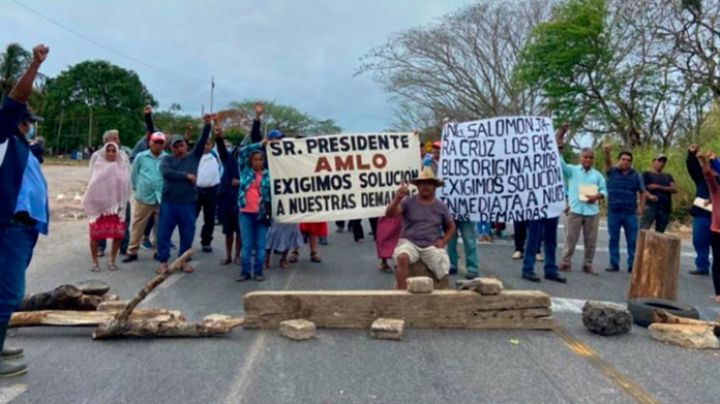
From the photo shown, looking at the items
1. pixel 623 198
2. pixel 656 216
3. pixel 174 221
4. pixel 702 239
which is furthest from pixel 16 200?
pixel 656 216

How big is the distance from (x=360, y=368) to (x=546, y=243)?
477cm

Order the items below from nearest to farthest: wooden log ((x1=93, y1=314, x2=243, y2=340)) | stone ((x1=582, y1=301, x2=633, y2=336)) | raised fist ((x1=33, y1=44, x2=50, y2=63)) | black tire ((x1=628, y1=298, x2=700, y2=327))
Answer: raised fist ((x1=33, y1=44, x2=50, y2=63)), wooden log ((x1=93, y1=314, x2=243, y2=340)), stone ((x1=582, y1=301, x2=633, y2=336)), black tire ((x1=628, y1=298, x2=700, y2=327))

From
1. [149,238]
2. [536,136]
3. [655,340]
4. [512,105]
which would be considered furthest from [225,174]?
[512,105]

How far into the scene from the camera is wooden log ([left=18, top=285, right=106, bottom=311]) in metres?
5.90

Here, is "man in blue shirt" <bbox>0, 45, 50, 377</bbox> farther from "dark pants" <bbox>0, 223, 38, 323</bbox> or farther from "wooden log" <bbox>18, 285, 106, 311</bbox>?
"wooden log" <bbox>18, 285, 106, 311</bbox>

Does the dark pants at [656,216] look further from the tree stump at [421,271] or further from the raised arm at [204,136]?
the raised arm at [204,136]

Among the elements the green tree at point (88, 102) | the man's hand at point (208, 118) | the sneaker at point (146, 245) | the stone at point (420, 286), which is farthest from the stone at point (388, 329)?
the green tree at point (88, 102)

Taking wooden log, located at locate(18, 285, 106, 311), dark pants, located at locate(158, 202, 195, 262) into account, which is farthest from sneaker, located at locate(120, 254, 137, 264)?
wooden log, located at locate(18, 285, 106, 311)

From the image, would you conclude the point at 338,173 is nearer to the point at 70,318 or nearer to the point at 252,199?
the point at 252,199

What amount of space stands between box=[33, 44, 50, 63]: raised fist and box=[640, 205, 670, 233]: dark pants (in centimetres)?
1049

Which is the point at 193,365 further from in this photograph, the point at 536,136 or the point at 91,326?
the point at 536,136

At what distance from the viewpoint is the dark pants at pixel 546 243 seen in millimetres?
8586

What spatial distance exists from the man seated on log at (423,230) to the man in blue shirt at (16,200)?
12.0 feet

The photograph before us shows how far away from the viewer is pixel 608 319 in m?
5.85
